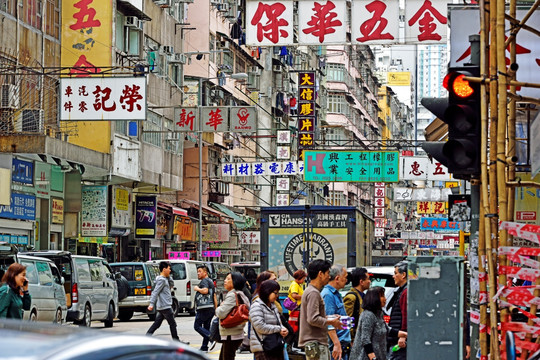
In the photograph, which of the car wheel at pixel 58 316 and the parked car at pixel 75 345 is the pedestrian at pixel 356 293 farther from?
the car wheel at pixel 58 316

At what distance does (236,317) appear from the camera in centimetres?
1299

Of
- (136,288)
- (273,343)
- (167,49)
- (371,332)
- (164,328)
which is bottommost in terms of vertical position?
(164,328)

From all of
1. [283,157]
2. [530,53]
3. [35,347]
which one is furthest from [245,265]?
[35,347]

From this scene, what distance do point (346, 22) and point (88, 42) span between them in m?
17.4

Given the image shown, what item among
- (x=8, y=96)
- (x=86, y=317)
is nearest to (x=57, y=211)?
(x=8, y=96)

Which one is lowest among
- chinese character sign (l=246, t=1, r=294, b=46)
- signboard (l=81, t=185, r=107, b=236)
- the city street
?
the city street

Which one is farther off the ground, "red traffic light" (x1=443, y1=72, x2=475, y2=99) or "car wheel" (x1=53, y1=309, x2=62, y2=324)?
"red traffic light" (x1=443, y1=72, x2=475, y2=99)

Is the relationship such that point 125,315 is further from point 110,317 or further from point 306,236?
point 306,236

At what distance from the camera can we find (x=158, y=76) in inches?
1580

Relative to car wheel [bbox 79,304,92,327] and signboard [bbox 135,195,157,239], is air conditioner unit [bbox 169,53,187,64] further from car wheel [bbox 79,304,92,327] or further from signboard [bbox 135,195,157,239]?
car wheel [bbox 79,304,92,327]

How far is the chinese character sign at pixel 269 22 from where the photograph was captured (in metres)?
17.9

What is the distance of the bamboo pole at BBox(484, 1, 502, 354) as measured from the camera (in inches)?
345

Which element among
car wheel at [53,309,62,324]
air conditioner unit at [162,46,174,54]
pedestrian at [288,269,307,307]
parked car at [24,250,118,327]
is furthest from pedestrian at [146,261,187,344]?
air conditioner unit at [162,46,174,54]

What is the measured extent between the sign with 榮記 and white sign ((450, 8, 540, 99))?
4999 millimetres
